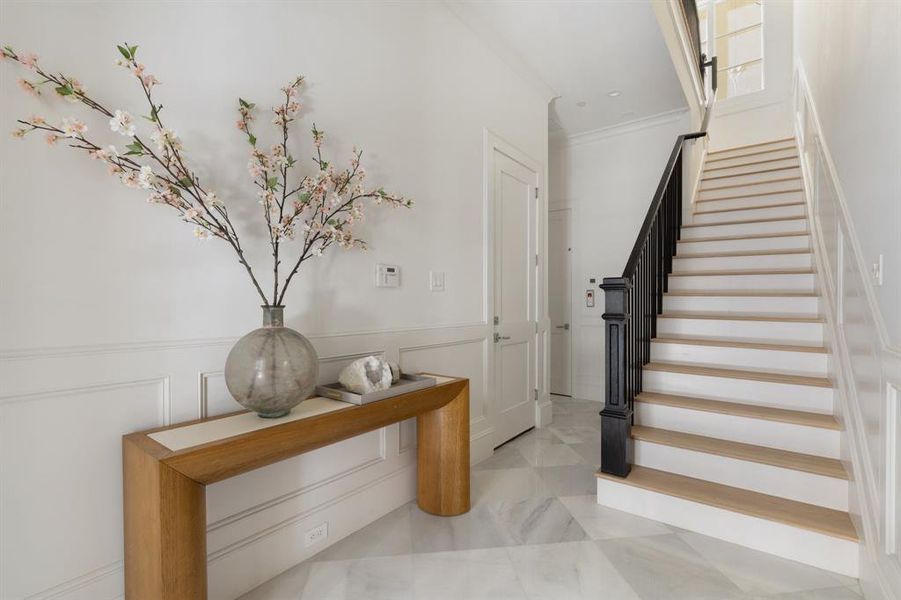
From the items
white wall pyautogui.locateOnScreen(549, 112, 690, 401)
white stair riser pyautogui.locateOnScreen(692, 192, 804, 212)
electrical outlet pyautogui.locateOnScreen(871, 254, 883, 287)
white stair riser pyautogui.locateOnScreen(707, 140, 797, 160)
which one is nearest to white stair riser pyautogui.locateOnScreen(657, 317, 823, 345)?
electrical outlet pyautogui.locateOnScreen(871, 254, 883, 287)

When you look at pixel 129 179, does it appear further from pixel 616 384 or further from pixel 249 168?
pixel 616 384

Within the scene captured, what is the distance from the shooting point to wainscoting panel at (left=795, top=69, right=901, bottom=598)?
1396 mm

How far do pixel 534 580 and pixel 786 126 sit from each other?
248 inches

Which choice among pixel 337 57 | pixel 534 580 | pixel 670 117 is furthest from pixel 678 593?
pixel 670 117

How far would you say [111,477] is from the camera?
4.48 ft

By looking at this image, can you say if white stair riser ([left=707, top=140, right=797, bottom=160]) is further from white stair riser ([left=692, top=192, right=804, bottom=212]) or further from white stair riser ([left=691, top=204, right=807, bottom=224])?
white stair riser ([left=691, top=204, right=807, bottom=224])

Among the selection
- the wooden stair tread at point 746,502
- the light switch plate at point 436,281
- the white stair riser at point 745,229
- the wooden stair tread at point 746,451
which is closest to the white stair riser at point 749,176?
the white stair riser at point 745,229

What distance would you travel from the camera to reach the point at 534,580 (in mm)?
1755

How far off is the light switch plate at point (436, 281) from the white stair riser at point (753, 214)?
2964 mm

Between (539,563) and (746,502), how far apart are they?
3.45ft

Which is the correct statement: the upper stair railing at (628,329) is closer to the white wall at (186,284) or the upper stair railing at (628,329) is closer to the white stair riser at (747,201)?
the white wall at (186,284)

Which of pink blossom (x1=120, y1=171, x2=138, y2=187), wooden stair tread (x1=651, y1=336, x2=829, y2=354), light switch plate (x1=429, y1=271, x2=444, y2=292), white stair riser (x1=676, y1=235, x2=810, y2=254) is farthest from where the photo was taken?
white stair riser (x1=676, y1=235, x2=810, y2=254)

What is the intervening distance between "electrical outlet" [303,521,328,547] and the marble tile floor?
0.21 ft

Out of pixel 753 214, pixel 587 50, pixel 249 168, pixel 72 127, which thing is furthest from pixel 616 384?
pixel 753 214
